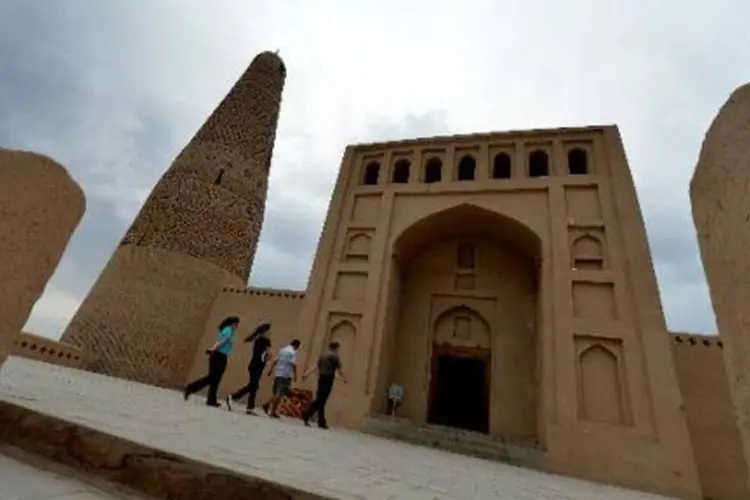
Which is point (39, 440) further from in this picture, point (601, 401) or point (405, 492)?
point (601, 401)

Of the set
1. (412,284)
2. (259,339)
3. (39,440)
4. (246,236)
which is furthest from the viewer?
(246,236)

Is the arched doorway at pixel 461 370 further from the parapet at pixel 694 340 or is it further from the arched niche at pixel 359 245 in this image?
the parapet at pixel 694 340

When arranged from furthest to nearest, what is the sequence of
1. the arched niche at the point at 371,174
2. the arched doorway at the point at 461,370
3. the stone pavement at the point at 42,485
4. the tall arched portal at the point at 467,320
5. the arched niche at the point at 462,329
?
the arched niche at the point at 371,174 → the arched niche at the point at 462,329 → the arched doorway at the point at 461,370 → the tall arched portal at the point at 467,320 → the stone pavement at the point at 42,485

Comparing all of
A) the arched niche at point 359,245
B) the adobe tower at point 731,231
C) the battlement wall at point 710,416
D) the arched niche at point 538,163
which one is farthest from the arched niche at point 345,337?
the adobe tower at point 731,231

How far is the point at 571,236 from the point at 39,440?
9.97 metres

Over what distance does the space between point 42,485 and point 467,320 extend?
10247 mm

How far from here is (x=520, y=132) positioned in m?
11.8

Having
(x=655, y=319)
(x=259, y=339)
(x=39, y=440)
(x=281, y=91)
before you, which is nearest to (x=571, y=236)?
(x=655, y=319)

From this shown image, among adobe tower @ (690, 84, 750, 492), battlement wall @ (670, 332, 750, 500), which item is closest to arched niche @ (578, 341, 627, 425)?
battlement wall @ (670, 332, 750, 500)

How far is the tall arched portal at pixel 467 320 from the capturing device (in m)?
10.2

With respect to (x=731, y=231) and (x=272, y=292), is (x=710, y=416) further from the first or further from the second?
(x=272, y=292)

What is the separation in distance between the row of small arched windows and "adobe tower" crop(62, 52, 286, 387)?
7212 mm

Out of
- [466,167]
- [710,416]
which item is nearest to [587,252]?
[710,416]

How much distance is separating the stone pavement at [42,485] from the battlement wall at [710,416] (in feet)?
33.4
